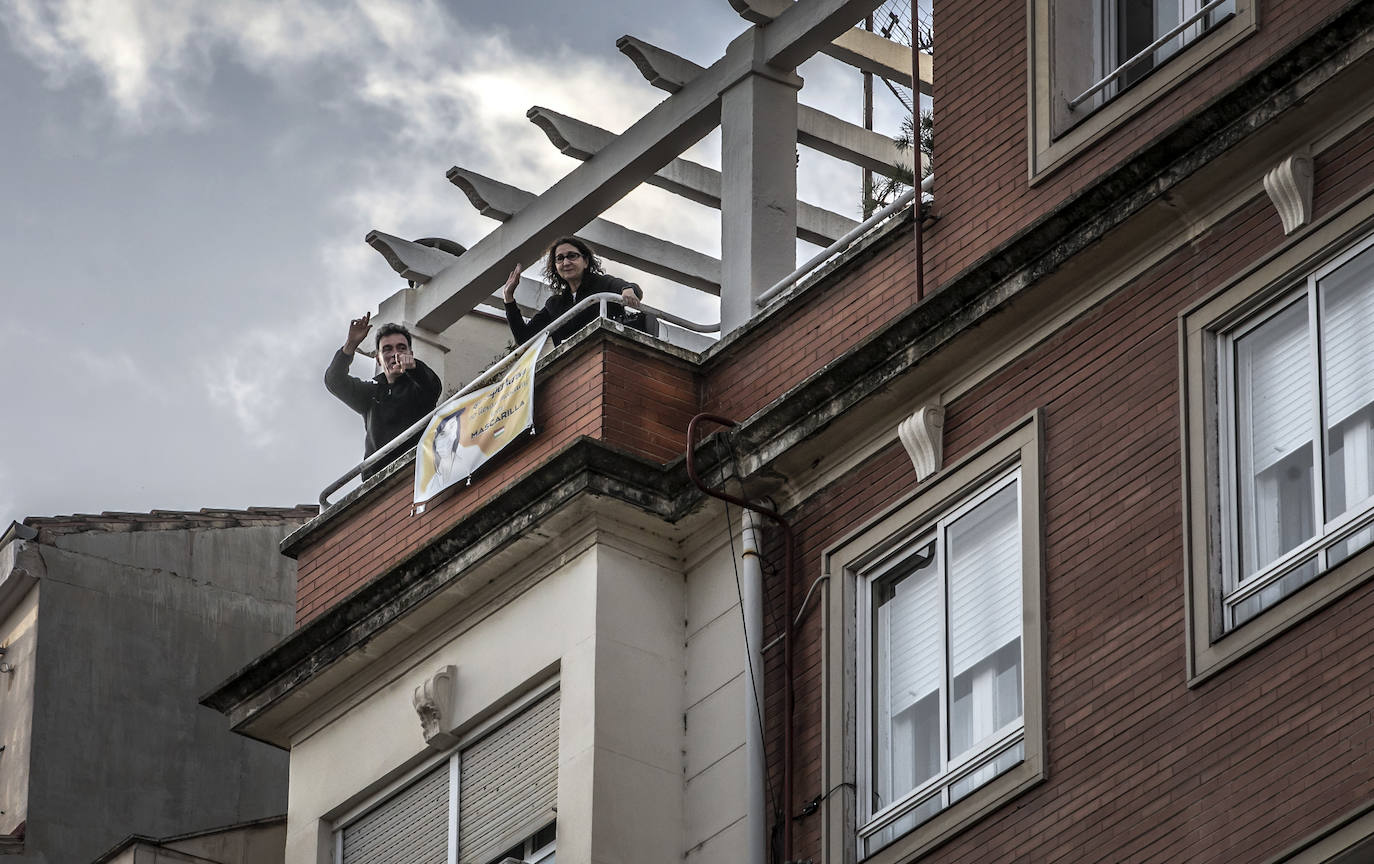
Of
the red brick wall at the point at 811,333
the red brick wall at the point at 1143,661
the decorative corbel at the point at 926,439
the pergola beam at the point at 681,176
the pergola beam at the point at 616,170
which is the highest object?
the pergola beam at the point at 681,176

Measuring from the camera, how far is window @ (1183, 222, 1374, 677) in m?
13.9

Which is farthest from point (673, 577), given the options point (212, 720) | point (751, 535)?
point (212, 720)

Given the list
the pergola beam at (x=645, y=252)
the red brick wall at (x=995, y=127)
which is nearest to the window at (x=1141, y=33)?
the red brick wall at (x=995, y=127)

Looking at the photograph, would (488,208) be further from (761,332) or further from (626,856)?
(626,856)

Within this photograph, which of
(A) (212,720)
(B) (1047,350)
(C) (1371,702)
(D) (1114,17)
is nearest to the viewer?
(C) (1371,702)

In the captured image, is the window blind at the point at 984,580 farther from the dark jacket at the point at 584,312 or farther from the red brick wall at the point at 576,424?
the dark jacket at the point at 584,312

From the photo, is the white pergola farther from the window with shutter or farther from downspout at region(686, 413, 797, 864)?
the window with shutter

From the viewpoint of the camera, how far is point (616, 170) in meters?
22.2

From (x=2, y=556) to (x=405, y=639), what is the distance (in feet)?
34.7

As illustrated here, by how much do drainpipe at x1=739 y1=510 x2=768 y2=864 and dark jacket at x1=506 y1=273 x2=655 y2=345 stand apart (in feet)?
7.08

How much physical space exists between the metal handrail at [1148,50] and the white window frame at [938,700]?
2366 millimetres

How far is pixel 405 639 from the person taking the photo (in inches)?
754

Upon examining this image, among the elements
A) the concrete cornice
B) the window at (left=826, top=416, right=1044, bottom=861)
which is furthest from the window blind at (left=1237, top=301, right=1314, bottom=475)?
the window at (left=826, top=416, right=1044, bottom=861)

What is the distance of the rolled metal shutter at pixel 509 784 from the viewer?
57.7ft
